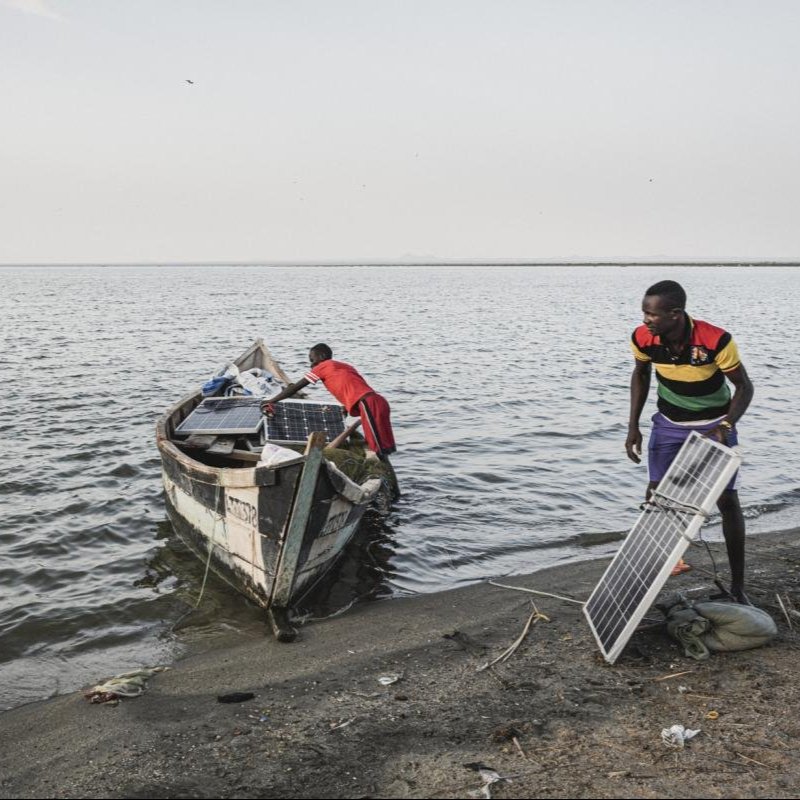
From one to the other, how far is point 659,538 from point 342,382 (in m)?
5.58

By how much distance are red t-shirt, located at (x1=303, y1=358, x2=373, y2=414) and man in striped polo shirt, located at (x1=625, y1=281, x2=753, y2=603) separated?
457cm

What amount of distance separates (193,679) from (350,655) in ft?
3.97

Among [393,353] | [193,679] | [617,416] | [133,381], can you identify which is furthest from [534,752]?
[393,353]

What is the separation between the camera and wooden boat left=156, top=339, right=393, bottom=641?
6496mm

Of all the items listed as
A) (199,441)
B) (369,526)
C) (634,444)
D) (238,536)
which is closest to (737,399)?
(634,444)

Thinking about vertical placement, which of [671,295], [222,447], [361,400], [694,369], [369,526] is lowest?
[369,526]

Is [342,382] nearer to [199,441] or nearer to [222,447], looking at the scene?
[222,447]

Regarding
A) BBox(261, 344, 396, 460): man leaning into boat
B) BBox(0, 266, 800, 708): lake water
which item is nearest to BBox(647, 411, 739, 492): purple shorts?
BBox(0, 266, 800, 708): lake water

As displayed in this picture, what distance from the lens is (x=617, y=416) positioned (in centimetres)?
1714

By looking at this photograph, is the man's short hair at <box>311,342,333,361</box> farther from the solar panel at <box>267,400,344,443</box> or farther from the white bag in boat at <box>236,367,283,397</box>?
the white bag in boat at <box>236,367,283,397</box>

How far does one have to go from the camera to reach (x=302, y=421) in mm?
10375

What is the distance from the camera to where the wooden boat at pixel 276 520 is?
650 cm

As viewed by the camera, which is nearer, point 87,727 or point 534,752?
point 534,752

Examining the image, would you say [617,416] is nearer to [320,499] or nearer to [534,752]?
[320,499]
